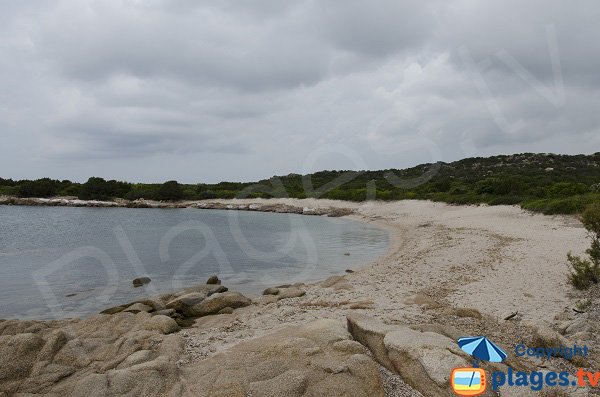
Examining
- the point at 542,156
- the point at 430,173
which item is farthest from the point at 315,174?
the point at 542,156

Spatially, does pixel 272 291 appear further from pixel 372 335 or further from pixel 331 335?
pixel 372 335

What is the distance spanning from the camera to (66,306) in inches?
543

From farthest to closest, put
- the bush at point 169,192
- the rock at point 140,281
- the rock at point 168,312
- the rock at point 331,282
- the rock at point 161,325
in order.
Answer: the bush at point 169,192 < the rock at point 140,281 < the rock at point 331,282 < the rock at point 168,312 < the rock at point 161,325

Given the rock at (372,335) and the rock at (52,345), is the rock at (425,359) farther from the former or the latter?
the rock at (52,345)

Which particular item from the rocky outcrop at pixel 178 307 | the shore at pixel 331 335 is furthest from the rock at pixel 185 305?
the shore at pixel 331 335

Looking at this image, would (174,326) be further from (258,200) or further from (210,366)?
(258,200)

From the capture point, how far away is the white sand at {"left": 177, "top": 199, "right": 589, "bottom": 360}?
9688mm

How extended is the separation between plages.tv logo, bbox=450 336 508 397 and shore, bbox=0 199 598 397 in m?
0.16

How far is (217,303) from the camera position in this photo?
484 inches

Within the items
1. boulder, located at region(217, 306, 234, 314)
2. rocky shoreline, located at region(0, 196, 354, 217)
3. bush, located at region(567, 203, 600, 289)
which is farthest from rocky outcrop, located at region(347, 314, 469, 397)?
rocky shoreline, located at region(0, 196, 354, 217)

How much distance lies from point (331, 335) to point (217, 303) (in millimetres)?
6264

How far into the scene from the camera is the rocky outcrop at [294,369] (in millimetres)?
5641

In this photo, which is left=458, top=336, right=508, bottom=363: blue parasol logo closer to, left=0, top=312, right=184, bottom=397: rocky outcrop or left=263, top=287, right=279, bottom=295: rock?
left=0, top=312, right=184, bottom=397: rocky outcrop

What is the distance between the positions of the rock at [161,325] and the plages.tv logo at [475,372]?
674 centimetres
